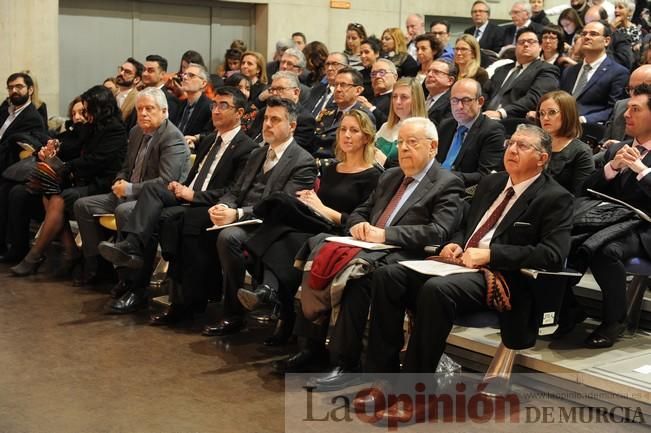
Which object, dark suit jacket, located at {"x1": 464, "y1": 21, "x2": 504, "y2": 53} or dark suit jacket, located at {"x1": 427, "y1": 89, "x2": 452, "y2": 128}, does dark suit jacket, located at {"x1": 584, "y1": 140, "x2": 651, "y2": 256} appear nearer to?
dark suit jacket, located at {"x1": 427, "y1": 89, "x2": 452, "y2": 128}

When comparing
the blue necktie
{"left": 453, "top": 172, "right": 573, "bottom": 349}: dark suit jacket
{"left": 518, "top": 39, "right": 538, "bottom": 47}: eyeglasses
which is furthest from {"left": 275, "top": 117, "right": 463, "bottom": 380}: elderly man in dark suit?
{"left": 518, "top": 39, "right": 538, "bottom": 47}: eyeglasses

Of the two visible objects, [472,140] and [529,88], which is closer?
[472,140]

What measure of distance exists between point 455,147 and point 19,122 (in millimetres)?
4015

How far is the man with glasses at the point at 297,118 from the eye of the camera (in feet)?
20.7

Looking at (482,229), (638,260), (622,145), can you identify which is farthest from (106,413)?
(622,145)

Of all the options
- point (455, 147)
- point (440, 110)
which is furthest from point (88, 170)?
point (455, 147)

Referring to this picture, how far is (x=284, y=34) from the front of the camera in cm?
1169

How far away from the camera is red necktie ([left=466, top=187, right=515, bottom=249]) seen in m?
4.25

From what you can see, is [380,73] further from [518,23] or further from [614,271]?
[518,23]

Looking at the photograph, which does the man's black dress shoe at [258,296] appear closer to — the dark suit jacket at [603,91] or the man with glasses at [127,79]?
the dark suit jacket at [603,91]

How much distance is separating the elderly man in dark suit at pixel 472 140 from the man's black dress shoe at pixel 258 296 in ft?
4.37

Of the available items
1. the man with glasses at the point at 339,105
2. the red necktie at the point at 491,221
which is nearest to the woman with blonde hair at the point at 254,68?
the man with glasses at the point at 339,105

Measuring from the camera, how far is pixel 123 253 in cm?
547

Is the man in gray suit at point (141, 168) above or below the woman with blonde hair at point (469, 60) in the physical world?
below
